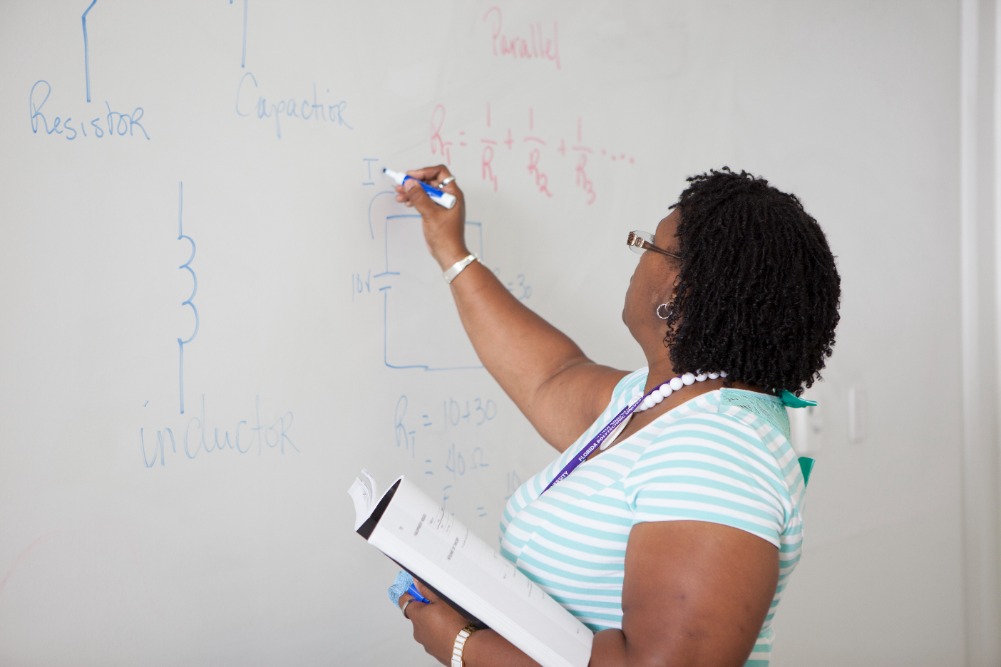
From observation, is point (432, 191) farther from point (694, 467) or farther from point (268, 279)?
point (694, 467)

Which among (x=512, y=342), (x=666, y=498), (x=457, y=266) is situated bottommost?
(x=666, y=498)

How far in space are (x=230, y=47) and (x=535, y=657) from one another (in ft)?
2.52

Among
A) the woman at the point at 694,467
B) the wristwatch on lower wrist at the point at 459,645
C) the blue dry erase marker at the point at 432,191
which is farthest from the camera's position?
the blue dry erase marker at the point at 432,191

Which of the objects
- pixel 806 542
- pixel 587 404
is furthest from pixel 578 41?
pixel 806 542

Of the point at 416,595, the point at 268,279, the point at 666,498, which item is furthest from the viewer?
the point at 268,279

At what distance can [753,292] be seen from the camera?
2.67ft

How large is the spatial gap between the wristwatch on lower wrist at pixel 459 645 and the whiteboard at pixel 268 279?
347 millimetres

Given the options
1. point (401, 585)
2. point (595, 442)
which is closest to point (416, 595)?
point (401, 585)

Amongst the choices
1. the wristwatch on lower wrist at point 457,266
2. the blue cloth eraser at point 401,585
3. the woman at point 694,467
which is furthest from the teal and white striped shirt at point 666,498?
the wristwatch on lower wrist at point 457,266

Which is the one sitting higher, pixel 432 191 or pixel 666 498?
pixel 432 191

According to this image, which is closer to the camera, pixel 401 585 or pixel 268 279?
pixel 401 585

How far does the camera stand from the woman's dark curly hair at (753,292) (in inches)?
32.0

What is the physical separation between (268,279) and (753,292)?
58cm

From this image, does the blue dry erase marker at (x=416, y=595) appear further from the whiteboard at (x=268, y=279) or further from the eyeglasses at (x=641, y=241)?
the eyeglasses at (x=641, y=241)
